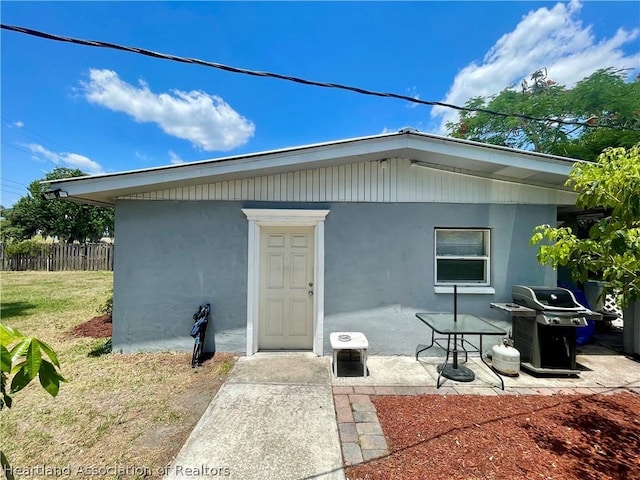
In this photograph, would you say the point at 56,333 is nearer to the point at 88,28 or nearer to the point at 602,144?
the point at 88,28

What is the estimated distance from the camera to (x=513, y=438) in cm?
288

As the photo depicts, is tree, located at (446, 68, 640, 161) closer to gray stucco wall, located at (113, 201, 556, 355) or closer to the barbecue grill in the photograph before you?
gray stucco wall, located at (113, 201, 556, 355)

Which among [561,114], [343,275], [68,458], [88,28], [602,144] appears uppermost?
[561,114]

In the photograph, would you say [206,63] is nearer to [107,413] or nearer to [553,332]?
[107,413]

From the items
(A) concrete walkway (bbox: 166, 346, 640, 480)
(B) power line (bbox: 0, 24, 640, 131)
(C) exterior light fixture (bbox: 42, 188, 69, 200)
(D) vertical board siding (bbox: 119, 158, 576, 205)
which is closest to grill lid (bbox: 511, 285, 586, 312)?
(A) concrete walkway (bbox: 166, 346, 640, 480)

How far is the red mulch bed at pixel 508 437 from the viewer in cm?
246

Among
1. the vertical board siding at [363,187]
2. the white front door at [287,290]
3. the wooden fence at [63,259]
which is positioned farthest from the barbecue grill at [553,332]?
the wooden fence at [63,259]

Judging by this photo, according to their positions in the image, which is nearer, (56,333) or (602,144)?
(56,333)

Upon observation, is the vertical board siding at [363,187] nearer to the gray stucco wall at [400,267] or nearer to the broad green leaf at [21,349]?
the gray stucco wall at [400,267]

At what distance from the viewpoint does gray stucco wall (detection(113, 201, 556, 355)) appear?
16.4ft

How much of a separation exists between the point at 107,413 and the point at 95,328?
404 cm

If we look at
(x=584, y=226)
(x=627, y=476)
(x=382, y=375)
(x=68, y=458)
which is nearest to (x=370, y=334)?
(x=382, y=375)

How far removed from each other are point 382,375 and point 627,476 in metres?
2.51

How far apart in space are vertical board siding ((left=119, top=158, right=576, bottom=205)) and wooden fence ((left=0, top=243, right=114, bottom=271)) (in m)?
16.5
